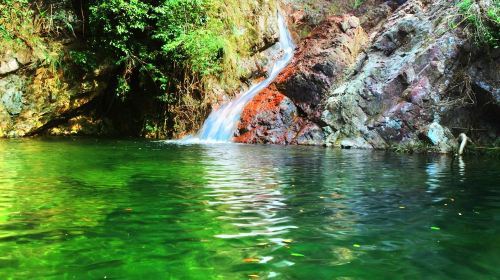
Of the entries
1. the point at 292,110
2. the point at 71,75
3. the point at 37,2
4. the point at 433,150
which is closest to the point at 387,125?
the point at 433,150

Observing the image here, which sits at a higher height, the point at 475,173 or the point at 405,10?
the point at 405,10

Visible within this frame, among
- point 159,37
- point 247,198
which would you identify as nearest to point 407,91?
point 159,37

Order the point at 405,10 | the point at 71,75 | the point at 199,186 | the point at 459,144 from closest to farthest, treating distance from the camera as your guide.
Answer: the point at 199,186 < the point at 459,144 < the point at 71,75 < the point at 405,10

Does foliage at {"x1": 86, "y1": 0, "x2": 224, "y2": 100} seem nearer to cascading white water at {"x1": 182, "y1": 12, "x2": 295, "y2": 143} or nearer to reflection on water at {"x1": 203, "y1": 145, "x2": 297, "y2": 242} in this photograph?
cascading white water at {"x1": 182, "y1": 12, "x2": 295, "y2": 143}

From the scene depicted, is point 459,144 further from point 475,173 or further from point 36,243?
point 36,243

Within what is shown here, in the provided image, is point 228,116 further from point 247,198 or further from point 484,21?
point 247,198

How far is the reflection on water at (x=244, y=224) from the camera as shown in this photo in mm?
3277

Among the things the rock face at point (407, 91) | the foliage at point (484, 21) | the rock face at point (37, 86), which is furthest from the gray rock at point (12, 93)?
the foliage at point (484, 21)

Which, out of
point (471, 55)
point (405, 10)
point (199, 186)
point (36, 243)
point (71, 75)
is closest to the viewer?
point (36, 243)

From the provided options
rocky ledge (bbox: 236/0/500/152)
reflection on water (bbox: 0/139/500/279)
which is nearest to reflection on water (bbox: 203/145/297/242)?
reflection on water (bbox: 0/139/500/279)

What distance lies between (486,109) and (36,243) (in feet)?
46.3

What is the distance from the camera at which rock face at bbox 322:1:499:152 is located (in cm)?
1491

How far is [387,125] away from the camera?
50.9ft

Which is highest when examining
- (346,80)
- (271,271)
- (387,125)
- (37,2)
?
(37,2)
